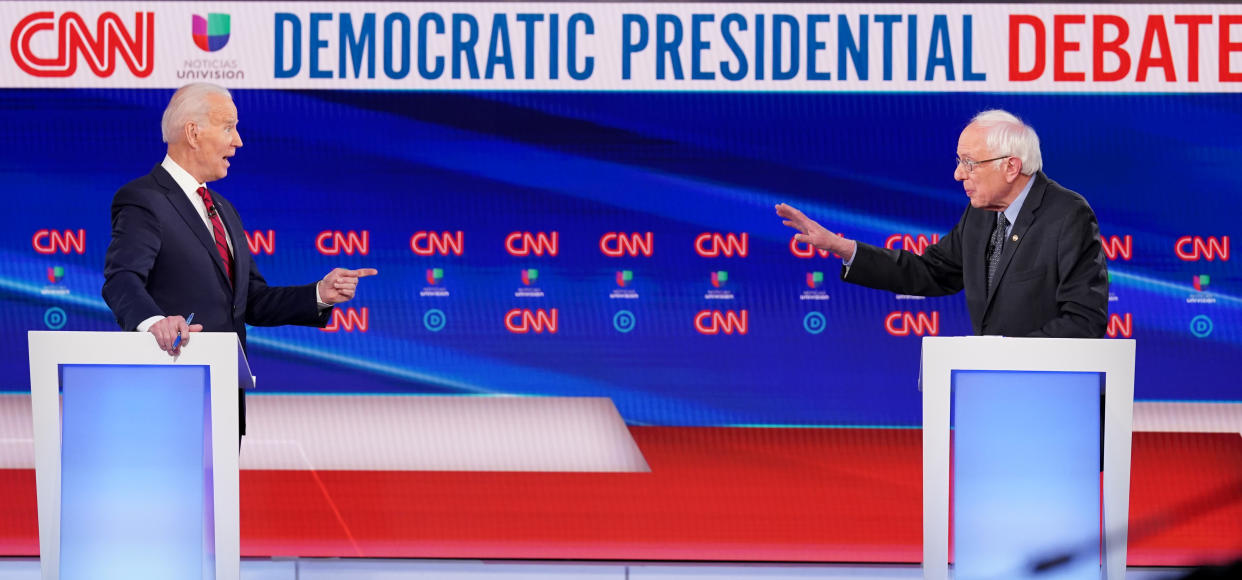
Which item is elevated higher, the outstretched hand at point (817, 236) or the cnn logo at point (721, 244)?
the cnn logo at point (721, 244)

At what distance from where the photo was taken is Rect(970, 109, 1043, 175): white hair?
111 inches

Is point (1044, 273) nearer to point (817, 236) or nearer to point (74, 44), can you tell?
point (817, 236)

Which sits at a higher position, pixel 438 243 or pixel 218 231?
pixel 438 243

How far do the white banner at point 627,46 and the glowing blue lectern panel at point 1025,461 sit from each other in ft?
7.67

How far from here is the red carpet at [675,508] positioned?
381 centimetres

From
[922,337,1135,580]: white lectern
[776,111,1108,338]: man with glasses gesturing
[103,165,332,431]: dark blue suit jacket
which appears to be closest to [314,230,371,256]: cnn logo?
[103,165,332,431]: dark blue suit jacket

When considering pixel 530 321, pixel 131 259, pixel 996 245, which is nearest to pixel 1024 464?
pixel 996 245

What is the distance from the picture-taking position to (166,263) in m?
2.63

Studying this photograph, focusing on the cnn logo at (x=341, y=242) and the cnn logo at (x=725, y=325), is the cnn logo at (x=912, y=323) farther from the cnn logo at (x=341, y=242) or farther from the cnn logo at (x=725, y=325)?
the cnn logo at (x=341, y=242)

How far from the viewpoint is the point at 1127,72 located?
4477 millimetres

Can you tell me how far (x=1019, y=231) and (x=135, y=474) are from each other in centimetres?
202

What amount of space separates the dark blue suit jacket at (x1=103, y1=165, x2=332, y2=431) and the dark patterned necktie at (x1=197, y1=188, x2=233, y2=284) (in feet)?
0.06

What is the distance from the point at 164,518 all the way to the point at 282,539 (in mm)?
1459

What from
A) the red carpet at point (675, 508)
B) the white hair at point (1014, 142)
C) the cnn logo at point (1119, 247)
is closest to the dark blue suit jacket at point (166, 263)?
the red carpet at point (675, 508)
